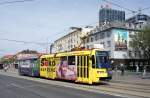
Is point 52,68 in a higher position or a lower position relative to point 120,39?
lower

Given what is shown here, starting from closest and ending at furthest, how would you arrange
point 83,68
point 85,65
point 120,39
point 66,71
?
point 85,65 < point 83,68 < point 66,71 < point 120,39

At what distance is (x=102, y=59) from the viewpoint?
29.1 metres

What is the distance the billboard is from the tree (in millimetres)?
2310

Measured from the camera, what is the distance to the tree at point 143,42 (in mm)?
78875

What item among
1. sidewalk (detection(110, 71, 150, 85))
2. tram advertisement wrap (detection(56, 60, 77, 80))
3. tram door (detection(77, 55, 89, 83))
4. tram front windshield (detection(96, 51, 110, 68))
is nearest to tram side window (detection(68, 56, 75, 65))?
tram advertisement wrap (detection(56, 60, 77, 80))

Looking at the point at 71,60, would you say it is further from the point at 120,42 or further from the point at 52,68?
the point at 120,42

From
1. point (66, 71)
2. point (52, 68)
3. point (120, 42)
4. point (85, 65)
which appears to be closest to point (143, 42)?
point (120, 42)

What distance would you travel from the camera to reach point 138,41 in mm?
82000

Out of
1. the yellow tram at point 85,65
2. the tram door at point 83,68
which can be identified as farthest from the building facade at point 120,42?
the tram door at point 83,68

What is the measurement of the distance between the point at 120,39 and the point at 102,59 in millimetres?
57597

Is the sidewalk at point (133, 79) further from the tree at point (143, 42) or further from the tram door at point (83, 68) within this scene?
the tree at point (143, 42)

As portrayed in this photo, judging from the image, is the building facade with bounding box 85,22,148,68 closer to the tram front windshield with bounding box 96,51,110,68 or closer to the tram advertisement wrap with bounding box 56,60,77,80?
the tram advertisement wrap with bounding box 56,60,77,80

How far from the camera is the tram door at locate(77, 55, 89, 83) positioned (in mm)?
29062

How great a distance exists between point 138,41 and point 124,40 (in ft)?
18.5
